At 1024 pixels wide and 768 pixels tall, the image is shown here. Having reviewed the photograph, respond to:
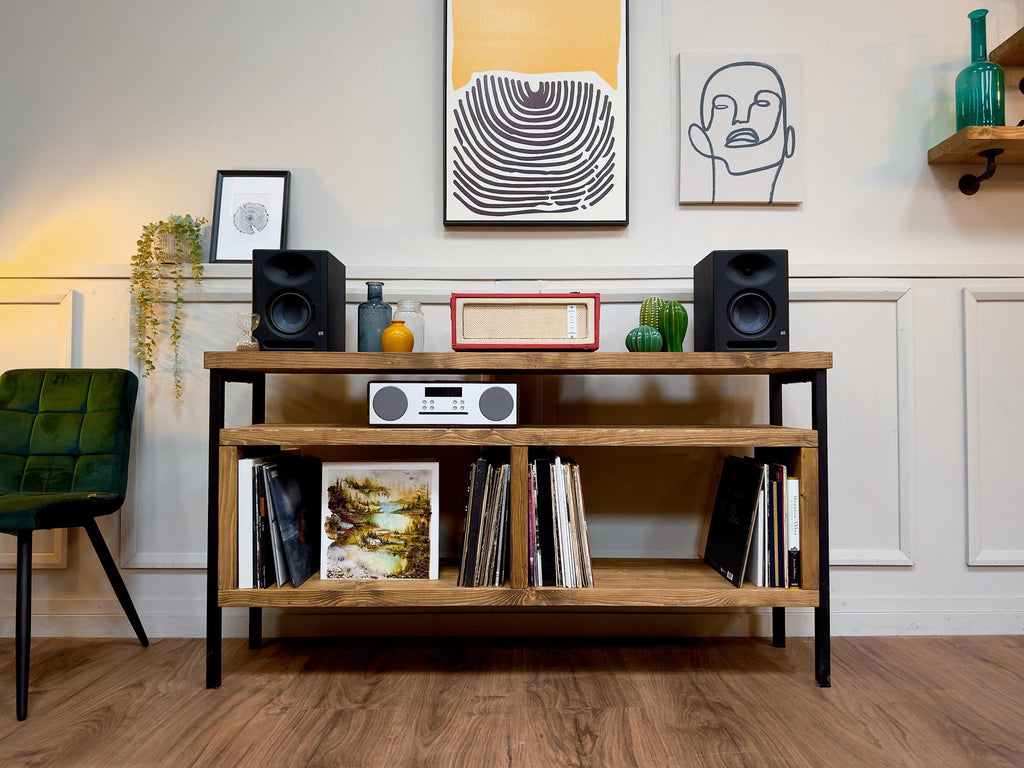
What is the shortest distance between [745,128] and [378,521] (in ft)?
4.76

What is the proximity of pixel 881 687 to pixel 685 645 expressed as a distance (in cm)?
45

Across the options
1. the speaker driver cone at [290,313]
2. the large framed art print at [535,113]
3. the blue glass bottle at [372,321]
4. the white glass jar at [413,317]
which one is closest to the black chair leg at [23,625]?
the speaker driver cone at [290,313]

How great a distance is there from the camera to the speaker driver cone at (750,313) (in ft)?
4.76

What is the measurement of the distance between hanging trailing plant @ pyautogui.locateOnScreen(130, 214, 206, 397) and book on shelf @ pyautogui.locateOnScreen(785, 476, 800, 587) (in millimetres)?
1589

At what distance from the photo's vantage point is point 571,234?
180cm

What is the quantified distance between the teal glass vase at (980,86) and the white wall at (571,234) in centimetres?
9

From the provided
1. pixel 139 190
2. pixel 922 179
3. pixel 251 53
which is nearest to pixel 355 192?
pixel 251 53

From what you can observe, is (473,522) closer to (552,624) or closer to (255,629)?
(552,624)

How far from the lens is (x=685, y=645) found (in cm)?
165

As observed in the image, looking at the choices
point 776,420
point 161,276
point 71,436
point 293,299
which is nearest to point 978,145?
point 776,420

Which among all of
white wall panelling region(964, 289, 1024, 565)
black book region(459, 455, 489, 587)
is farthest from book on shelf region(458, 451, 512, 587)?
white wall panelling region(964, 289, 1024, 565)

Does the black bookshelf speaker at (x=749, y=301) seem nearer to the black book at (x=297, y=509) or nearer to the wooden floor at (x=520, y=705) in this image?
the wooden floor at (x=520, y=705)

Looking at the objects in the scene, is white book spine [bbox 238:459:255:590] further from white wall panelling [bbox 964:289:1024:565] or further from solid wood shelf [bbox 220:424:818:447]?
white wall panelling [bbox 964:289:1024:565]

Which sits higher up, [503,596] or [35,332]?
[35,332]
